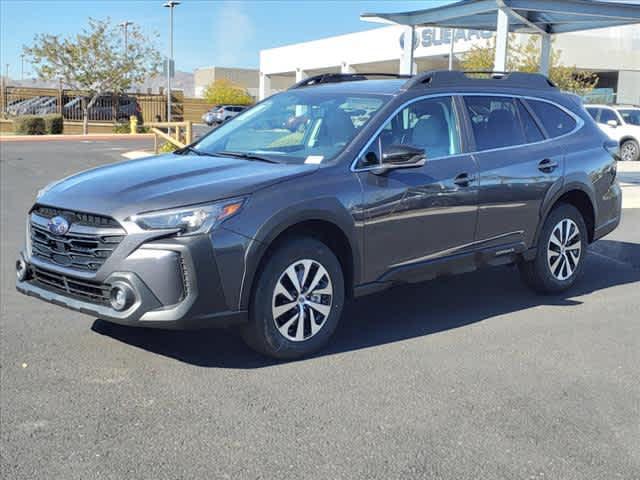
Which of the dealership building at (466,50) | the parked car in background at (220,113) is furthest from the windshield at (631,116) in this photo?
the parked car in background at (220,113)

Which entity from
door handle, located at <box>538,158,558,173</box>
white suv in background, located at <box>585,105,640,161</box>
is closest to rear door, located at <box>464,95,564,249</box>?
door handle, located at <box>538,158,558,173</box>

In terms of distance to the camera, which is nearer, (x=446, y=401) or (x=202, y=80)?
(x=446, y=401)

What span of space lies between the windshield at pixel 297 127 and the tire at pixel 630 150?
61.6 feet

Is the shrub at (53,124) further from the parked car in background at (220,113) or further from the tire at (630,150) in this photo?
the tire at (630,150)

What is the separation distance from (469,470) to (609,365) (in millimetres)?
1970

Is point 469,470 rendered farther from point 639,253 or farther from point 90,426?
point 639,253

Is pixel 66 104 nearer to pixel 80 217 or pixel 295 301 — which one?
pixel 80 217

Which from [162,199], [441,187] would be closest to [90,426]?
[162,199]

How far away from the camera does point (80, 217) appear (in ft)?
15.4

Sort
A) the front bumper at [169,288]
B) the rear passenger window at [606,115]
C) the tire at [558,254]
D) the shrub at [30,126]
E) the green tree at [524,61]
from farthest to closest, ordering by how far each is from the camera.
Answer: the shrub at [30,126] → the green tree at [524,61] → the rear passenger window at [606,115] → the tire at [558,254] → the front bumper at [169,288]

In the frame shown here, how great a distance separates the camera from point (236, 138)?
604 centimetres

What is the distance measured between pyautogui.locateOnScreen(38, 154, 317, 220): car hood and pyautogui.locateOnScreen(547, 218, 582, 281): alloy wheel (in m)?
2.75

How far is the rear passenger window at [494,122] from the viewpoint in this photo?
6145mm

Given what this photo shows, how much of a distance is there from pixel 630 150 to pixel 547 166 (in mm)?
17979
